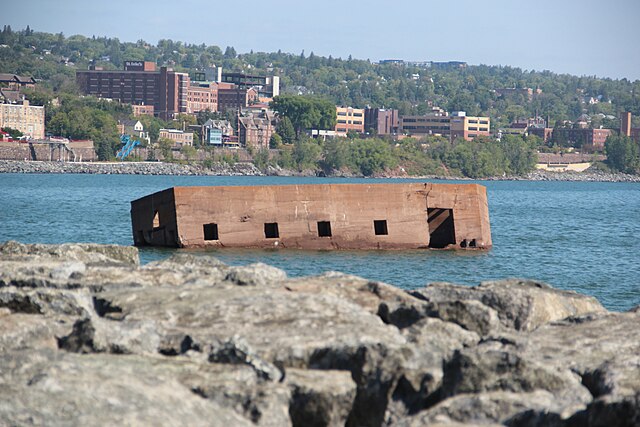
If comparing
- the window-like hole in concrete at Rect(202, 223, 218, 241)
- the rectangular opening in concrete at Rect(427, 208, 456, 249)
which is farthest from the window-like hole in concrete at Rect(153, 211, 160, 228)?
the rectangular opening in concrete at Rect(427, 208, 456, 249)

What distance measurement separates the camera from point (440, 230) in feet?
87.8

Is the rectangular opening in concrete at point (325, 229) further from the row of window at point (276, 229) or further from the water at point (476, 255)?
the water at point (476, 255)

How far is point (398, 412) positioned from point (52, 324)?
2766 millimetres

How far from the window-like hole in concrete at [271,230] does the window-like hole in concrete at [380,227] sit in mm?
2004

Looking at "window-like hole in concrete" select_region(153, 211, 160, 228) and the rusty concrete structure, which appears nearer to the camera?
the rusty concrete structure

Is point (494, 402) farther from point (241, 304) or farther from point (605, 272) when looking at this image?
point (605, 272)

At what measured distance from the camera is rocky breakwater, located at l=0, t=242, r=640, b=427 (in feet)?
24.7

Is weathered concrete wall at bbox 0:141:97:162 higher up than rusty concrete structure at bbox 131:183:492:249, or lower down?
lower down

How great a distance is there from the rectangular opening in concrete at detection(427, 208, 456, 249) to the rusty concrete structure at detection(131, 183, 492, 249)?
0.51 feet

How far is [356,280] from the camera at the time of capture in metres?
11.9

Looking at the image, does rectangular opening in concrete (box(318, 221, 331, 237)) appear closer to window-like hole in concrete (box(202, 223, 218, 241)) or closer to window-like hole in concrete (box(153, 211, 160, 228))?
window-like hole in concrete (box(202, 223, 218, 241))

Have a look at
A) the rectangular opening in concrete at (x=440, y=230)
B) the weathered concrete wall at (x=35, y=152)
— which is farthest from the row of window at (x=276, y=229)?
the weathered concrete wall at (x=35, y=152)

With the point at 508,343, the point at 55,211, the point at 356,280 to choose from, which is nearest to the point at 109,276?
the point at 356,280

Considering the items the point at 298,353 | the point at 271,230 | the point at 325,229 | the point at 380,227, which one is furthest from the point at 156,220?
the point at 298,353
